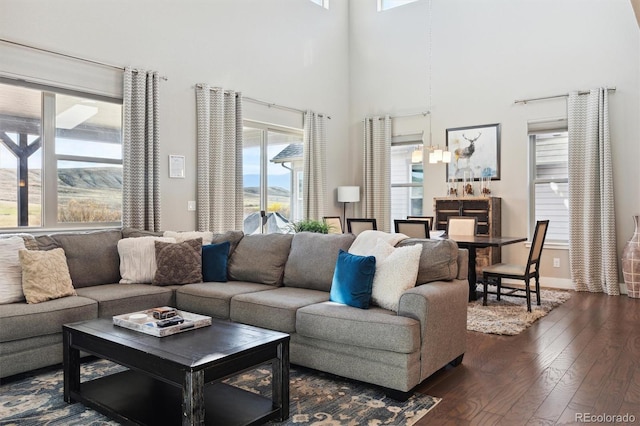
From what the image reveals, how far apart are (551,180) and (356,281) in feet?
15.8

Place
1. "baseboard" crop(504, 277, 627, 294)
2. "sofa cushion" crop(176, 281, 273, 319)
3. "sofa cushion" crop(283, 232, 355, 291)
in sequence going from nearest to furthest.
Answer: "sofa cushion" crop(176, 281, 273, 319) → "sofa cushion" crop(283, 232, 355, 291) → "baseboard" crop(504, 277, 627, 294)

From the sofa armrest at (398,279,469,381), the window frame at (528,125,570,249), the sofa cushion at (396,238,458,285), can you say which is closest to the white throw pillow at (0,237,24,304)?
the sofa armrest at (398,279,469,381)

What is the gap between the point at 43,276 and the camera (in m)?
3.44

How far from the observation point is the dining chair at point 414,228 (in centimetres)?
525

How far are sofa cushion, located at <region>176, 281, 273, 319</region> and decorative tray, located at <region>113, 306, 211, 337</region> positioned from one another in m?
0.77

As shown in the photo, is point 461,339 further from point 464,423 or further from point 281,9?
point 281,9

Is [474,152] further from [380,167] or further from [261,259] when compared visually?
[261,259]

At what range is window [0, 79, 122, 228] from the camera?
14.2 ft

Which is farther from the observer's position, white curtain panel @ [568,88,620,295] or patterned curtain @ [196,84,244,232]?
white curtain panel @ [568,88,620,295]

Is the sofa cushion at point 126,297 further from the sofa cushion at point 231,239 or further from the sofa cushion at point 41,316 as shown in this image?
the sofa cushion at point 231,239

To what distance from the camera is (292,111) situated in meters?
7.34

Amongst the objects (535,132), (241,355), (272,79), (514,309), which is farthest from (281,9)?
(241,355)

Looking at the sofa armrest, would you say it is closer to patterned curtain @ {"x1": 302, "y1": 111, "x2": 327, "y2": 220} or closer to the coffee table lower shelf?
the coffee table lower shelf

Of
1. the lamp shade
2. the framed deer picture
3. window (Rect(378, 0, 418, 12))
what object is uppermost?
window (Rect(378, 0, 418, 12))
